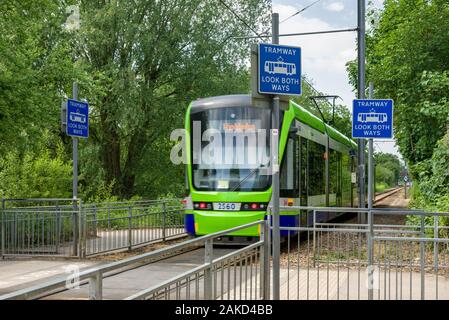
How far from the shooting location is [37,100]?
17688 millimetres

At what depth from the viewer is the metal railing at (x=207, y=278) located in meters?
3.26

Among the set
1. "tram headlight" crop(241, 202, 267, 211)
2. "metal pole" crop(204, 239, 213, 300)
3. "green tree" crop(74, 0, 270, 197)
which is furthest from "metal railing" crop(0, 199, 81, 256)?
"green tree" crop(74, 0, 270, 197)

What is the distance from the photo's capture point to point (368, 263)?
24.6ft

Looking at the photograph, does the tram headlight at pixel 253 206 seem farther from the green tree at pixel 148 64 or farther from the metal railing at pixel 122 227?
the green tree at pixel 148 64

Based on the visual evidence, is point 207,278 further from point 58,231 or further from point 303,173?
point 303,173

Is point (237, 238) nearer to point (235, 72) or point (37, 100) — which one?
point (37, 100)

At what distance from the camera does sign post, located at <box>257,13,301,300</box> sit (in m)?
6.91

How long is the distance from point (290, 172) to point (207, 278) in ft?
31.5

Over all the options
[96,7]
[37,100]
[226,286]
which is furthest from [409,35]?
[226,286]

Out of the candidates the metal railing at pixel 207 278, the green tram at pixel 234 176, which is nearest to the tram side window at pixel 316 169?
the green tram at pixel 234 176

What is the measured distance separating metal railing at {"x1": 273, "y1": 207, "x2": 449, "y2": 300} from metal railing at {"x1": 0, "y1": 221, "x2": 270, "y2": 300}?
17.6 inches

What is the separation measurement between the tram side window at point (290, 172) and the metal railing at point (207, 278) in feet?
23.6

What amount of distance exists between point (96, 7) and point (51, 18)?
4653mm

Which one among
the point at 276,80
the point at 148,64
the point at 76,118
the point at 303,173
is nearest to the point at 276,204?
the point at 276,80
